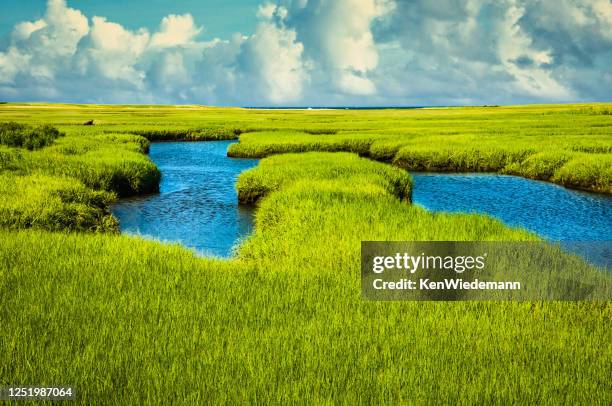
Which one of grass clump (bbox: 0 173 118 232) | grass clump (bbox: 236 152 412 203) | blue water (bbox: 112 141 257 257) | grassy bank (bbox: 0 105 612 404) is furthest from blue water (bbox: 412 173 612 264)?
grass clump (bbox: 0 173 118 232)

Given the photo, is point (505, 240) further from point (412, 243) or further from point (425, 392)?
point (425, 392)

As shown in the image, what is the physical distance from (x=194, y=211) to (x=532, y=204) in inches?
508

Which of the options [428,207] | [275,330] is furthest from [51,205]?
[428,207]

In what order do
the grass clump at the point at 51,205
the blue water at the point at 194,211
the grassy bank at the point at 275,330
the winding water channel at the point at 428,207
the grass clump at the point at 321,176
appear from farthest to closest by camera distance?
the grass clump at the point at 321,176 < the winding water channel at the point at 428,207 < the blue water at the point at 194,211 < the grass clump at the point at 51,205 < the grassy bank at the point at 275,330

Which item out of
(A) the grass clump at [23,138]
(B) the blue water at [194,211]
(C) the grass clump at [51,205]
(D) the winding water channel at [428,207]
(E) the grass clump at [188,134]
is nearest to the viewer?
(C) the grass clump at [51,205]

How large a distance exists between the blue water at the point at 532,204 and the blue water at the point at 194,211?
7.22 metres

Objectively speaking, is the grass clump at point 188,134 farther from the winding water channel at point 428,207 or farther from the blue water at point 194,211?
the winding water channel at point 428,207

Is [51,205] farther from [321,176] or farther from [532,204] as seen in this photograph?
[532,204]

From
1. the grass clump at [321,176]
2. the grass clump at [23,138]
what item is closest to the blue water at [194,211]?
the grass clump at [321,176]

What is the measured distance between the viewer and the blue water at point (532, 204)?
16984mm

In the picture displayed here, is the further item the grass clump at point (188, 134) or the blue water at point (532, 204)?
the grass clump at point (188, 134)

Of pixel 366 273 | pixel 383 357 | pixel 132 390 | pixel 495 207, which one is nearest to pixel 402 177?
pixel 495 207

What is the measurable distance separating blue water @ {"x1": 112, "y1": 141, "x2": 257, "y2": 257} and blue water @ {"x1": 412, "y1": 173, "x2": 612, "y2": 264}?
7.22 m

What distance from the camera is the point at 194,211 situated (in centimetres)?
2047
